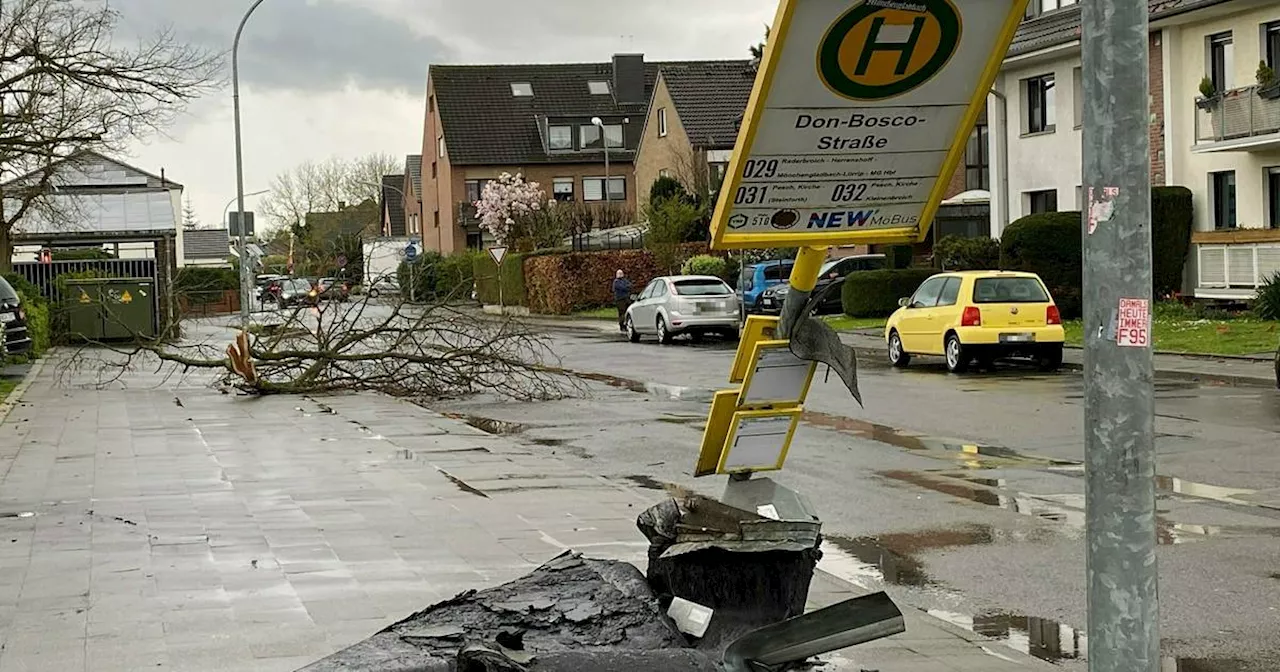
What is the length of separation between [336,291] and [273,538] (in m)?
11.6

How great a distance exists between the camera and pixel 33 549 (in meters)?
8.84

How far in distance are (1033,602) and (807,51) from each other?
13.6 feet

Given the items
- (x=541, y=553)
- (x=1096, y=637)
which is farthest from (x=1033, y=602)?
(x=1096, y=637)

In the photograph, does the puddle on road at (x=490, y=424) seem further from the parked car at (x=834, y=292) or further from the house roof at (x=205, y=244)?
the house roof at (x=205, y=244)

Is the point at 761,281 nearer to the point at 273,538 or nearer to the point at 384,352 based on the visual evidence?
the point at 384,352

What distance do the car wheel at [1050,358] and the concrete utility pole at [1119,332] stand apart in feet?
63.8

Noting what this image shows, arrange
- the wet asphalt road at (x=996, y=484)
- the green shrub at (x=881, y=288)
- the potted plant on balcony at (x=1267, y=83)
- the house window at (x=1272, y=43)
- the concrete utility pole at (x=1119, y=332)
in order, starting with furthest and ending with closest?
the green shrub at (x=881, y=288) → the house window at (x=1272, y=43) → the potted plant on balcony at (x=1267, y=83) → the wet asphalt road at (x=996, y=484) → the concrete utility pole at (x=1119, y=332)

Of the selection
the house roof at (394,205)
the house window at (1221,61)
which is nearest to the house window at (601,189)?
the house roof at (394,205)

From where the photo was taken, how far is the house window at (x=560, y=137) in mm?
81562

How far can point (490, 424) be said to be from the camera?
17359mm

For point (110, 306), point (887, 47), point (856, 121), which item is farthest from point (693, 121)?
point (887, 47)

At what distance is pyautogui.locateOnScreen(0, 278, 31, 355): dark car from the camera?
1066 inches

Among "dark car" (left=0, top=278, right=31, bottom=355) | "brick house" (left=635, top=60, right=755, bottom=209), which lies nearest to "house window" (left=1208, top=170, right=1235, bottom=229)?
"dark car" (left=0, top=278, right=31, bottom=355)

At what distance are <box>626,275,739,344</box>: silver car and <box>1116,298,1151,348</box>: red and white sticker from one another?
29.7m
